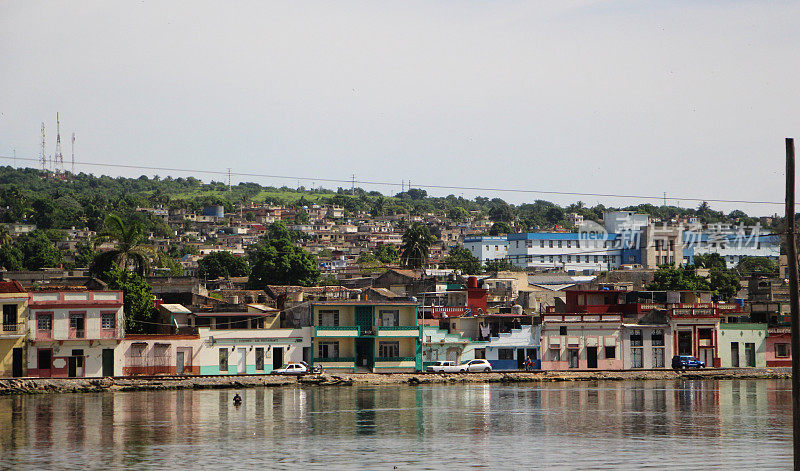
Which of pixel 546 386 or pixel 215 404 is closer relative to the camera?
pixel 215 404

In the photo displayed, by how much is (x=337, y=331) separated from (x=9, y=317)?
72.9ft

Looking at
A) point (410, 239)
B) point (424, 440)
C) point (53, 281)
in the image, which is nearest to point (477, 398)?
point (424, 440)

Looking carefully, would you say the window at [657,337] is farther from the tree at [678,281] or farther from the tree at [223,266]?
the tree at [223,266]

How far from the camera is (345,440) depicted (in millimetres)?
45938

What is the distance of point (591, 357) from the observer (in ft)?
276

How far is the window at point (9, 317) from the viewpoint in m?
68.8

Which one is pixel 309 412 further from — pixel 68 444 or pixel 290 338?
pixel 290 338

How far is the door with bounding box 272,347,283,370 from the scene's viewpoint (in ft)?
257

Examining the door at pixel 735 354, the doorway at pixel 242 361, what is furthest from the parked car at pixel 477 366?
the door at pixel 735 354

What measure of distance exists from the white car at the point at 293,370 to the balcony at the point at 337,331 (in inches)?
109

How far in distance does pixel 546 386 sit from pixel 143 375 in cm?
→ 2729

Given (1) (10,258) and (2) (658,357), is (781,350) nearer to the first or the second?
(2) (658,357)

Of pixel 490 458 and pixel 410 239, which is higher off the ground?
pixel 410 239

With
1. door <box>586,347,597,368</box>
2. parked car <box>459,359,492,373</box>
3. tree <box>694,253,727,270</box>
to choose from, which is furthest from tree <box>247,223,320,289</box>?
tree <box>694,253,727,270</box>
